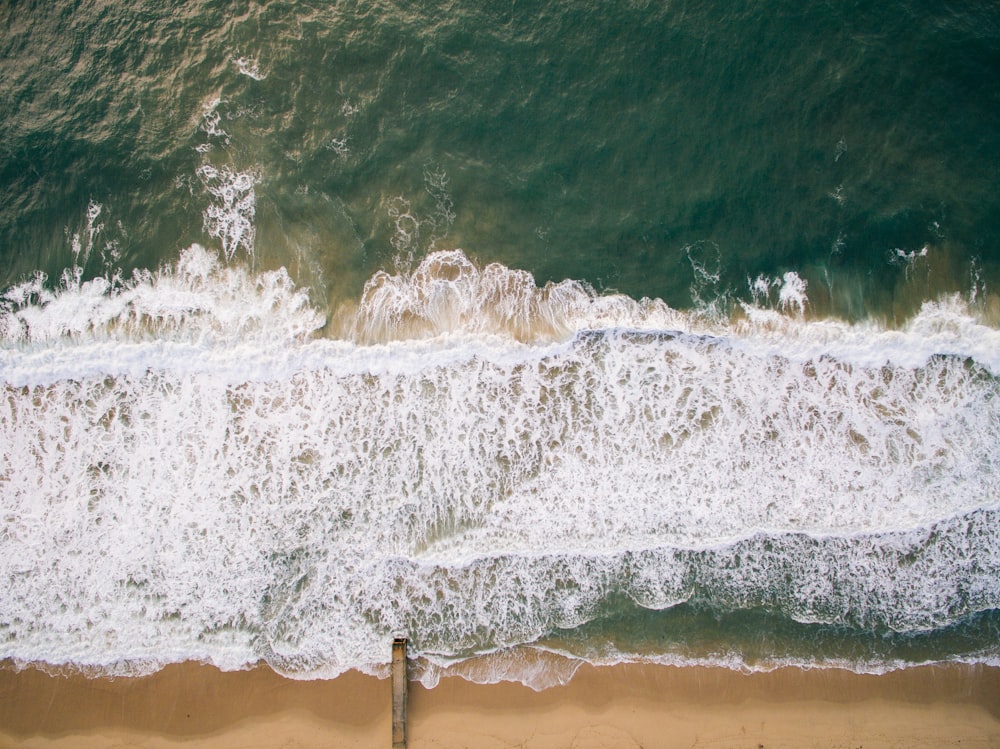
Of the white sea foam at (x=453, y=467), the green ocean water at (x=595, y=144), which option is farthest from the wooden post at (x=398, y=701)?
the green ocean water at (x=595, y=144)

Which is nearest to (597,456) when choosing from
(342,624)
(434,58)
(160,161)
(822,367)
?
(822,367)

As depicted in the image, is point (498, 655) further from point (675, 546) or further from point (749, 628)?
point (749, 628)

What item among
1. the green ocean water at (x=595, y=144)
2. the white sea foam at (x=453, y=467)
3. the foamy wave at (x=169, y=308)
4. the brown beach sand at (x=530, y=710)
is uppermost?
the green ocean water at (x=595, y=144)

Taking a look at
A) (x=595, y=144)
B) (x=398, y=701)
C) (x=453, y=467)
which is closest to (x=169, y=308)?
(x=453, y=467)

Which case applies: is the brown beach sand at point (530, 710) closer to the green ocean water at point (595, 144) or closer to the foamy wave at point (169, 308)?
the foamy wave at point (169, 308)

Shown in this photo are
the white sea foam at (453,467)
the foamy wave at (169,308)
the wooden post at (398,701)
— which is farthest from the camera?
the foamy wave at (169,308)

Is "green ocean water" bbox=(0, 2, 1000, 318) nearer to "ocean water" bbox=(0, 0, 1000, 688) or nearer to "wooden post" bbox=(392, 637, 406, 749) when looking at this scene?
"ocean water" bbox=(0, 0, 1000, 688)
